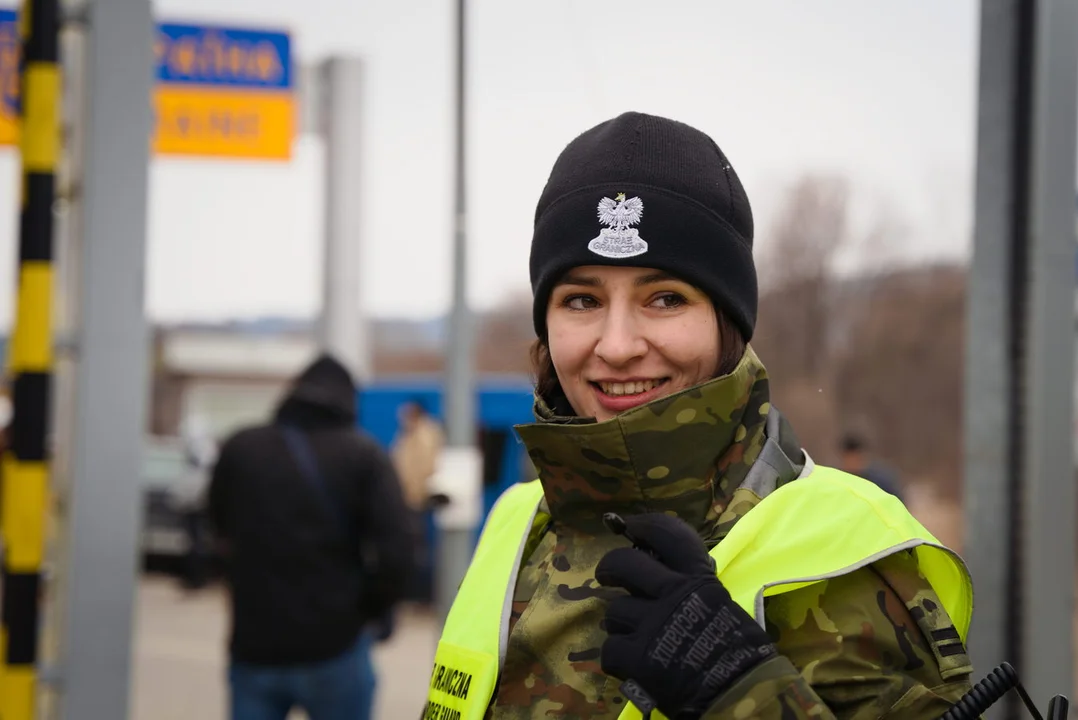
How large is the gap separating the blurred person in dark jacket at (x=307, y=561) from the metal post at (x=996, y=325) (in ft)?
→ 7.63

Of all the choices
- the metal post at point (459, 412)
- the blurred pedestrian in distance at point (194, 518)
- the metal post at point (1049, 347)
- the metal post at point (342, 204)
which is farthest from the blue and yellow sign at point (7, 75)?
the blurred pedestrian in distance at point (194, 518)

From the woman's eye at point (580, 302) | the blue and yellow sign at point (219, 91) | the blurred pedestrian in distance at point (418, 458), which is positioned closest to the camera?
the woman's eye at point (580, 302)

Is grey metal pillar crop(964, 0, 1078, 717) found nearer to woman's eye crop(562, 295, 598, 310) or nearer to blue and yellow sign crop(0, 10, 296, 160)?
woman's eye crop(562, 295, 598, 310)

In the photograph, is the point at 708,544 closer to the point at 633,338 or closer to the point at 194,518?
the point at 633,338

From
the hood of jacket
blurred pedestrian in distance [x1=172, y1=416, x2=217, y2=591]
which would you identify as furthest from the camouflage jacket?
blurred pedestrian in distance [x1=172, y1=416, x2=217, y2=591]

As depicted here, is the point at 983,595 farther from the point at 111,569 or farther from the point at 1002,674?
the point at 111,569

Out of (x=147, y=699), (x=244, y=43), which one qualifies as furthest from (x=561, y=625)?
(x=147, y=699)

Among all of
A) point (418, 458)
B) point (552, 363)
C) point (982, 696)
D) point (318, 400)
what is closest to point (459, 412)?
point (318, 400)

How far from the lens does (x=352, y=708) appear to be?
4555 mm

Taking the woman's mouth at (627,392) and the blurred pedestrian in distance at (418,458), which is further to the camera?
the blurred pedestrian in distance at (418,458)

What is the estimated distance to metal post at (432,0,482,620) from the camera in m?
Result: 5.43

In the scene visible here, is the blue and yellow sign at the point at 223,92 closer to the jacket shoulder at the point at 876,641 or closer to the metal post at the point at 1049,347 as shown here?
the metal post at the point at 1049,347

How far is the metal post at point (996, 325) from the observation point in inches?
104

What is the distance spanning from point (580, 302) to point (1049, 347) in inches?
52.2
